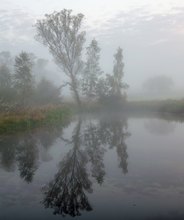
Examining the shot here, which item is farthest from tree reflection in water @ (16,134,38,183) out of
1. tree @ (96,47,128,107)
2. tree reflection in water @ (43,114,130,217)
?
tree @ (96,47,128,107)

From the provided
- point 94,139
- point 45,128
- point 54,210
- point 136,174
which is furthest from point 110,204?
point 45,128

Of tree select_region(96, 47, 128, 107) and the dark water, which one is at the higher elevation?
tree select_region(96, 47, 128, 107)

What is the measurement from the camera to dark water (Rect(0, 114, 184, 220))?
880 centimetres

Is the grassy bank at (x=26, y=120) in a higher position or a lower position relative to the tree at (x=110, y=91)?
lower

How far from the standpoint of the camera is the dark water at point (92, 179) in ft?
28.9

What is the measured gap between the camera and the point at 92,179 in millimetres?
11805

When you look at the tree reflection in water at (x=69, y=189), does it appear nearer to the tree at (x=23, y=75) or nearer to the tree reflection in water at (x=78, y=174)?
the tree reflection in water at (x=78, y=174)

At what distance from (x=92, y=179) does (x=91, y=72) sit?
152 feet

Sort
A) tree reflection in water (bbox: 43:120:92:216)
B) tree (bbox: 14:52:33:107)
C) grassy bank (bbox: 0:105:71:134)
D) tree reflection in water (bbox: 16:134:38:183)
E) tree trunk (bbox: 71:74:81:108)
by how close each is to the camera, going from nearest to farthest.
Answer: tree reflection in water (bbox: 43:120:92:216) → tree reflection in water (bbox: 16:134:38:183) → grassy bank (bbox: 0:105:71:134) → tree (bbox: 14:52:33:107) → tree trunk (bbox: 71:74:81:108)

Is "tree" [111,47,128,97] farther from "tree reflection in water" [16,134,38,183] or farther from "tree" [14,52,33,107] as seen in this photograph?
"tree reflection in water" [16,134,38,183]

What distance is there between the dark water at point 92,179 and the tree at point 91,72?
35285mm

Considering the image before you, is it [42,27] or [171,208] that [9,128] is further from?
[42,27]

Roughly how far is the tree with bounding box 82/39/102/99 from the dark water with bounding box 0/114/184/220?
35.3m

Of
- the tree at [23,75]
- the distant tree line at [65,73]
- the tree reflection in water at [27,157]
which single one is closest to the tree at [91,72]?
the distant tree line at [65,73]
